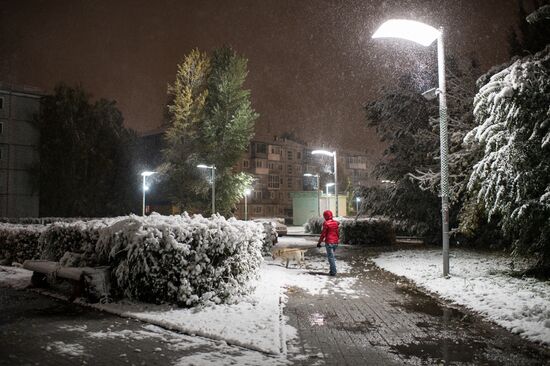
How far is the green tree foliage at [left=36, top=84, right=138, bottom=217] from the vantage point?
4728 cm

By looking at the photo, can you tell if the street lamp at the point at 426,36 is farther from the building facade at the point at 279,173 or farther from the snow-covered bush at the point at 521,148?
the building facade at the point at 279,173

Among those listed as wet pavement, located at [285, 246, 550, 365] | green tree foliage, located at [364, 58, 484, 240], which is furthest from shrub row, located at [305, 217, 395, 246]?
wet pavement, located at [285, 246, 550, 365]

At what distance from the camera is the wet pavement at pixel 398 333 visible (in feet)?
19.0

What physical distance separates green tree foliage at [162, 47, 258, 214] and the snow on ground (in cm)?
2552

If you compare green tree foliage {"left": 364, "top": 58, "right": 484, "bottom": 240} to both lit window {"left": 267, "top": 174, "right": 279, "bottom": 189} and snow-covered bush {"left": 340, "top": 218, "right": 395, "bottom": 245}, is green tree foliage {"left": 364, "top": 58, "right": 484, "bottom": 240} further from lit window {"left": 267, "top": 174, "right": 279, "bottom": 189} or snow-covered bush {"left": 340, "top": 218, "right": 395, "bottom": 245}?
lit window {"left": 267, "top": 174, "right": 279, "bottom": 189}

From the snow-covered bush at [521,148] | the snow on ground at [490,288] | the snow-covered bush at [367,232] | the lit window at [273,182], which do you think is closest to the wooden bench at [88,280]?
the snow on ground at [490,288]

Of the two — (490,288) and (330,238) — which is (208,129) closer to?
(330,238)

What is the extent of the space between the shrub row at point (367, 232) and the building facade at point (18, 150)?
1388 inches

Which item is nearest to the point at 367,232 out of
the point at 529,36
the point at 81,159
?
the point at 529,36

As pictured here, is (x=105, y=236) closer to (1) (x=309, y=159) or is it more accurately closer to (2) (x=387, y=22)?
(2) (x=387, y=22)

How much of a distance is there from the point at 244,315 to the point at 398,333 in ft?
8.49

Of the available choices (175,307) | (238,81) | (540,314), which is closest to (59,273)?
(175,307)

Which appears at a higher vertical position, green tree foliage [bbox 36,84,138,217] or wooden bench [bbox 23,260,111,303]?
green tree foliage [bbox 36,84,138,217]

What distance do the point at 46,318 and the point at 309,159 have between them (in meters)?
84.6
